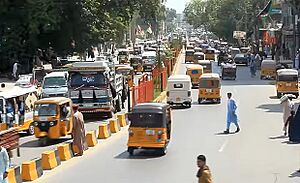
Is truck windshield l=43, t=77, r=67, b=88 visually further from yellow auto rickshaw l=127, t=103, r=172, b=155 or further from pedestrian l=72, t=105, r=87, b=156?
yellow auto rickshaw l=127, t=103, r=172, b=155

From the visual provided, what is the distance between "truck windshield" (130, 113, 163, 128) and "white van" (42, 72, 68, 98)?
16.5m

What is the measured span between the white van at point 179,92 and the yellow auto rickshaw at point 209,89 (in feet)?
6.90

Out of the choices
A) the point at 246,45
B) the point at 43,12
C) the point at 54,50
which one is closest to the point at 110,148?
the point at 43,12

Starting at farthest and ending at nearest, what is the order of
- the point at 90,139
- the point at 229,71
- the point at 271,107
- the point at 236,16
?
the point at 236,16, the point at 229,71, the point at 271,107, the point at 90,139

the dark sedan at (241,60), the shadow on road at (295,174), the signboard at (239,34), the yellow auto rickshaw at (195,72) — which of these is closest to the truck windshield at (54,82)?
the yellow auto rickshaw at (195,72)

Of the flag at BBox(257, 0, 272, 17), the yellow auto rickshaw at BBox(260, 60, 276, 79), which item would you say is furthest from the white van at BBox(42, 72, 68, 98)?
the flag at BBox(257, 0, 272, 17)

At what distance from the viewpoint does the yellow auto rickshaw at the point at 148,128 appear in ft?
76.9

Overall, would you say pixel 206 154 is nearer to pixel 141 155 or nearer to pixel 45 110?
pixel 141 155

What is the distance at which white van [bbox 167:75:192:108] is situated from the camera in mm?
39719

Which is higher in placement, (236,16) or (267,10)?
(267,10)

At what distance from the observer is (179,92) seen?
39.8 metres

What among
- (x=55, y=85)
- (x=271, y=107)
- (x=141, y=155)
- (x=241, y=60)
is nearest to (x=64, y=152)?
(x=141, y=155)

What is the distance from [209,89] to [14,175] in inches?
966

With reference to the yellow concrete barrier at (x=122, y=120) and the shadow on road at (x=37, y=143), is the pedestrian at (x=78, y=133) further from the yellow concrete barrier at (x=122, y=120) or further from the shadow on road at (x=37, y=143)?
the yellow concrete barrier at (x=122, y=120)
